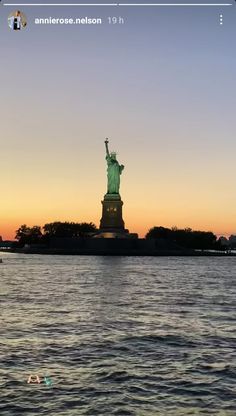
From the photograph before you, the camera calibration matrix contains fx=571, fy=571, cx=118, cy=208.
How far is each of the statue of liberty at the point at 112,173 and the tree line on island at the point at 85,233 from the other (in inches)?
2104

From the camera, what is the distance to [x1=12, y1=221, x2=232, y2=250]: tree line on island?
6673 inches

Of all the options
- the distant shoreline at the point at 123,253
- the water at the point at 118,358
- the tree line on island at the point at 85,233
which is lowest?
the water at the point at 118,358

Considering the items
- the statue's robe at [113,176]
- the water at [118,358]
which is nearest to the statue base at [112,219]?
the statue's robe at [113,176]

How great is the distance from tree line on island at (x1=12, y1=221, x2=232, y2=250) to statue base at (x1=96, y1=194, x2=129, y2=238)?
55.0 meters

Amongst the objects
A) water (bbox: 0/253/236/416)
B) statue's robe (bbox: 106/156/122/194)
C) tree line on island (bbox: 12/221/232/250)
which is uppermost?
statue's robe (bbox: 106/156/122/194)

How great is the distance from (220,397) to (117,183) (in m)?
104

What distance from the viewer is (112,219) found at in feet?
367

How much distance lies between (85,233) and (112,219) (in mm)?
57129

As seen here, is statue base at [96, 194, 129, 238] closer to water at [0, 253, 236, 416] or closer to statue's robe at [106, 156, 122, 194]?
statue's robe at [106, 156, 122, 194]

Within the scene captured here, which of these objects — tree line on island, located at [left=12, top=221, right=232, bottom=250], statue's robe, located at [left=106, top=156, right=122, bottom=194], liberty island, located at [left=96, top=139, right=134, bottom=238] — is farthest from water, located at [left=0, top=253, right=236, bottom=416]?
tree line on island, located at [left=12, top=221, right=232, bottom=250]

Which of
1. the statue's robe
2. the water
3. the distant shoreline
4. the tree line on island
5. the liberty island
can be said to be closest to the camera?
the water

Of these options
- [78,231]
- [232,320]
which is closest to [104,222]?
[78,231]

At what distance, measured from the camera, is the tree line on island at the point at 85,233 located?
170 metres

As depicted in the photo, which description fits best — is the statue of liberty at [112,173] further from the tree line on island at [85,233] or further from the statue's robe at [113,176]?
the tree line on island at [85,233]
